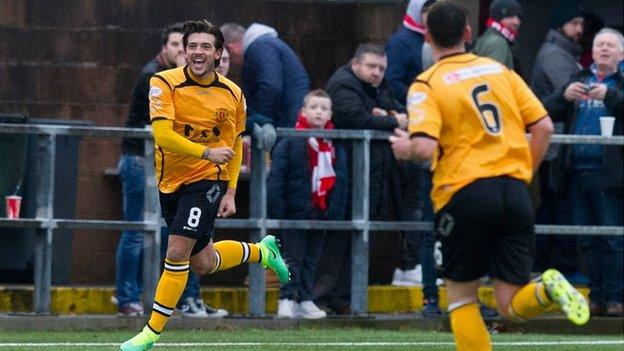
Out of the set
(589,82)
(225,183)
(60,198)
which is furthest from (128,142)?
(589,82)

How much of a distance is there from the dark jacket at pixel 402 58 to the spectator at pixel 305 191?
96cm

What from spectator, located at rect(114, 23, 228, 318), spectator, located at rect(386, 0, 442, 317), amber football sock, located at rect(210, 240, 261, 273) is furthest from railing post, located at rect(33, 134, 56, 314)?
spectator, located at rect(386, 0, 442, 317)

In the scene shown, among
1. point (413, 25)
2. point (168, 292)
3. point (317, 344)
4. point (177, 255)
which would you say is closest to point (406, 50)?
point (413, 25)

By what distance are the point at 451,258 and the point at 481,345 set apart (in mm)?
447

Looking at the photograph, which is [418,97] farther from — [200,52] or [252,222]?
[252,222]

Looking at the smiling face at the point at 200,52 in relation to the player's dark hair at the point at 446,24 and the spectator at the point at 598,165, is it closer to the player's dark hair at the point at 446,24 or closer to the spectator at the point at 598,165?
the player's dark hair at the point at 446,24

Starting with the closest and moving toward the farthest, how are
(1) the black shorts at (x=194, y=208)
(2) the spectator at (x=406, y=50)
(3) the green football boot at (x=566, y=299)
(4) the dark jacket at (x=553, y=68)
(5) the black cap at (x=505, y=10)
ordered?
(3) the green football boot at (x=566, y=299) < (1) the black shorts at (x=194, y=208) < (5) the black cap at (x=505, y=10) < (2) the spectator at (x=406, y=50) < (4) the dark jacket at (x=553, y=68)

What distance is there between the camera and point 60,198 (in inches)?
555

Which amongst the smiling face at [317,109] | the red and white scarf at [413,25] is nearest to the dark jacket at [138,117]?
the smiling face at [317,109]

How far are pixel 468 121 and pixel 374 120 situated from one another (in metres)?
4.92

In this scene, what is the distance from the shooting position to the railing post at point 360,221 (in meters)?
13.5

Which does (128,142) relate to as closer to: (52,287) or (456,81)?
(52,287)

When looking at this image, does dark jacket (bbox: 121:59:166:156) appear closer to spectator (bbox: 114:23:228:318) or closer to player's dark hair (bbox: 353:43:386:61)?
spectator (bbox: 114:23:228:318)

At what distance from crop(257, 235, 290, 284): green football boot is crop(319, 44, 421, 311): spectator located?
1797 millimetres
